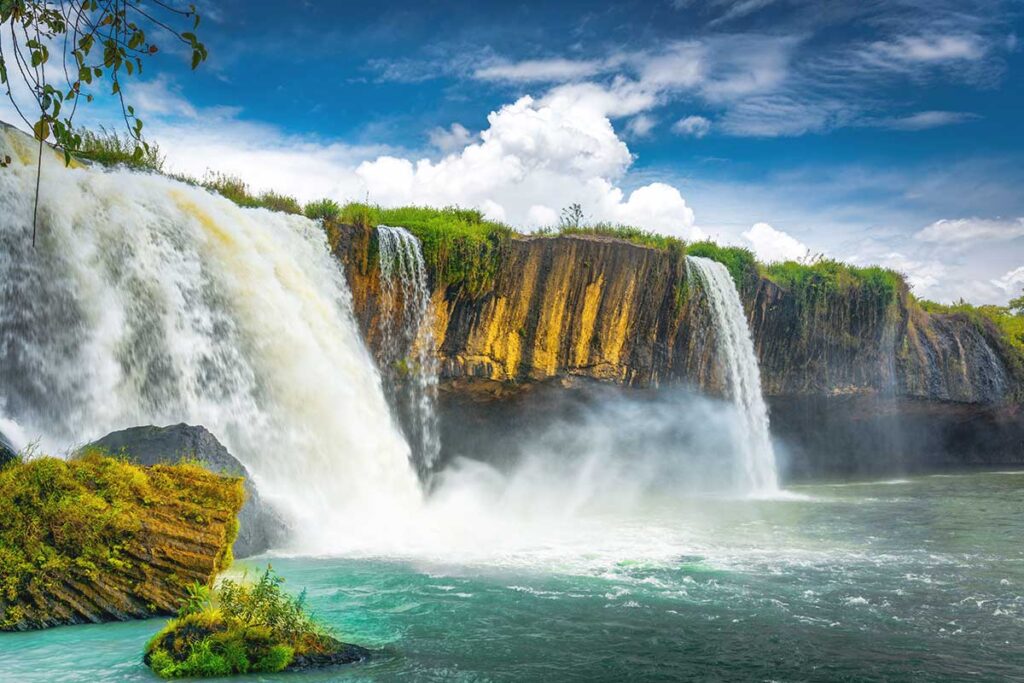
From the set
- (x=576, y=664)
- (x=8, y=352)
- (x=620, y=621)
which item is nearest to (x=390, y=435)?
(x=8, y=352)

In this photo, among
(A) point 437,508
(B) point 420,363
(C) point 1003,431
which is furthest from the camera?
(C) point 1003,431

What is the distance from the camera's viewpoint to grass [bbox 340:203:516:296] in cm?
1803

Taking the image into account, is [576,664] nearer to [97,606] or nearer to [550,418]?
[97,606]

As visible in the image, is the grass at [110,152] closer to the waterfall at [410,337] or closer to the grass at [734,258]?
the waterfall at [410,337]

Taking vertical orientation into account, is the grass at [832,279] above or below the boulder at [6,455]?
above

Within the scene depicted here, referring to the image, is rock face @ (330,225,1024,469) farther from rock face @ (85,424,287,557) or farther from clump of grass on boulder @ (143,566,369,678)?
clump of grass on boulder @ (143,566,369,678)

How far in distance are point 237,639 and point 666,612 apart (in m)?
4.00

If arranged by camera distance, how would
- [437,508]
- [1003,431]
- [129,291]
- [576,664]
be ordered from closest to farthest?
[576,664], [129,291], [437,508], [1003,431]

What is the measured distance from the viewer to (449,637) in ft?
23.1

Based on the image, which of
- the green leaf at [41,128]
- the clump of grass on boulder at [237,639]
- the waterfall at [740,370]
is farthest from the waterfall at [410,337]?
the green leaf at [41,128]

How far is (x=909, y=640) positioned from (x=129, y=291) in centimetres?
1060

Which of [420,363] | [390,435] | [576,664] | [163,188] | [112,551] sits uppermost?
[163,188]

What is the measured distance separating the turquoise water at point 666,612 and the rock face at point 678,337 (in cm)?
677

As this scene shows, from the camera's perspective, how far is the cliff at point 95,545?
21.6ft
